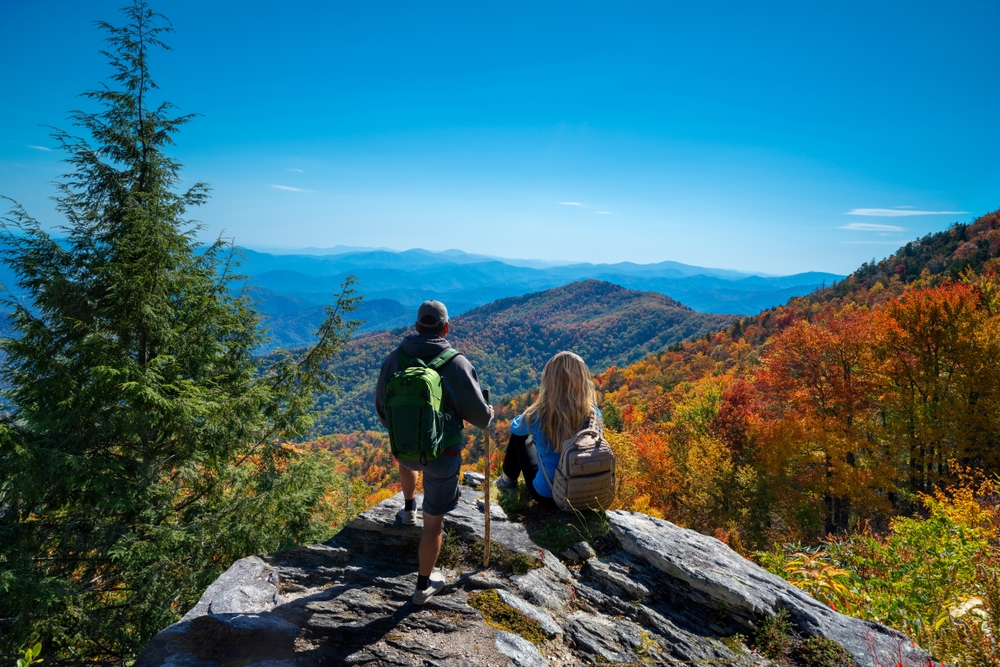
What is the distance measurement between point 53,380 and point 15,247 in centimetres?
244

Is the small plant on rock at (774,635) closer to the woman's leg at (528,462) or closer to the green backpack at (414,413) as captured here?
the woman's leg at (528,462)

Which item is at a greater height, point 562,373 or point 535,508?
point 562,373

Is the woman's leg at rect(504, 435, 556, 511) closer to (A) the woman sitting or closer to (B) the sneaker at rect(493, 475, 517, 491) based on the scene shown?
(A) the woman sitting

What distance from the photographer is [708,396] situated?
84.1 ft

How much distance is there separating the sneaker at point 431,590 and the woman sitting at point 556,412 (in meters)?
1.73

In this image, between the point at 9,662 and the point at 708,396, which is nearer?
the point at 9,662

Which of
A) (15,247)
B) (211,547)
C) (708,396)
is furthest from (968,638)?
(708,396)

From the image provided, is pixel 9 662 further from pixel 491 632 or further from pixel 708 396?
pixel 708 396

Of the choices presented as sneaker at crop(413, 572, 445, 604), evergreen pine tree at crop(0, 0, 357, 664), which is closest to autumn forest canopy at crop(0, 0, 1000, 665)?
evergreen pine tree at crop(0, 0, 357, 664)

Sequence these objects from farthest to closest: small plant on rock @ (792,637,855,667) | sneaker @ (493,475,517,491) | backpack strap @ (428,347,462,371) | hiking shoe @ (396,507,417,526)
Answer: sneaker @ (493,475,517,491) < hiking shoe @ (396,507,417,526) < backpack strap @ (428,347,462,371) < small plant on rock @ (792,637,855,667)

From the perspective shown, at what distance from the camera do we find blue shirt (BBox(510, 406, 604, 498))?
497 centimetres

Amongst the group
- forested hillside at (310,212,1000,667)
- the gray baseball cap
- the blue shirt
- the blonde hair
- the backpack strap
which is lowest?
forested hillside at (310,212,1000,667)

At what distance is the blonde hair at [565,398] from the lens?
15.8 feet

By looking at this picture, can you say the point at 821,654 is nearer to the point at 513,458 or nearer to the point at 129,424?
the point at 513,458
